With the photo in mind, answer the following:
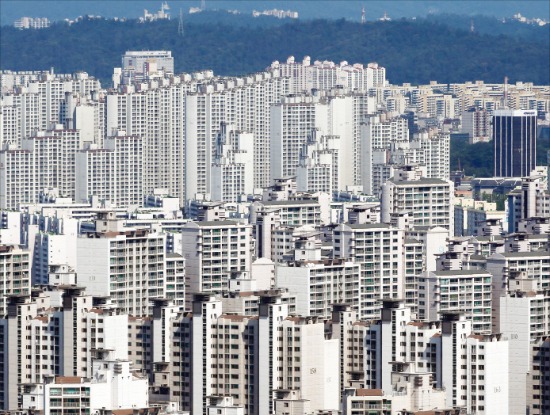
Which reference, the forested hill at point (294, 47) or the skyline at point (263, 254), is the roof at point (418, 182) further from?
the forested hill at point (294, 47)

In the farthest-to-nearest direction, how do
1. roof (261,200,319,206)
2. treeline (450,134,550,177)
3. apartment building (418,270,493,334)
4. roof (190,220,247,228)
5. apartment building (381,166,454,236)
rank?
treeline (450,134,550,177), apartment building (381,166,454,236), roof (261,200,319,206), roof (190,220,247,228), apartment building (418,270,493,334)

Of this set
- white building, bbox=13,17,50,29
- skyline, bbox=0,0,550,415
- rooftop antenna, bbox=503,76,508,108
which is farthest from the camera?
white building, bbox=13,17,50,29

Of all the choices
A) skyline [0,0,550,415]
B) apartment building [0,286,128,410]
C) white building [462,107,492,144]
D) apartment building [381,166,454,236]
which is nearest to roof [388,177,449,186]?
apartment building [381,166,454,236]

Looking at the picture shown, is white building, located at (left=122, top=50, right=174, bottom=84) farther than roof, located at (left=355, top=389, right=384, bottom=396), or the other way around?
white building, located at (left=122, top=50, right=174, bottom=84)

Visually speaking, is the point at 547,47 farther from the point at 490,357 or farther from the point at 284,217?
the point at 490,357

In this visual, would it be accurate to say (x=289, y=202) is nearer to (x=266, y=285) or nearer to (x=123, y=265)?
(x=266, y=285)

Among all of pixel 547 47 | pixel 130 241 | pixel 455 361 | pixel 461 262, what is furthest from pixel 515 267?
pixel 547 47

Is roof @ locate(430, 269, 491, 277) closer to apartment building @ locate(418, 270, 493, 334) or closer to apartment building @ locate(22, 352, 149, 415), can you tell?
apartment building @ locate(418, 270, 493, 334)
